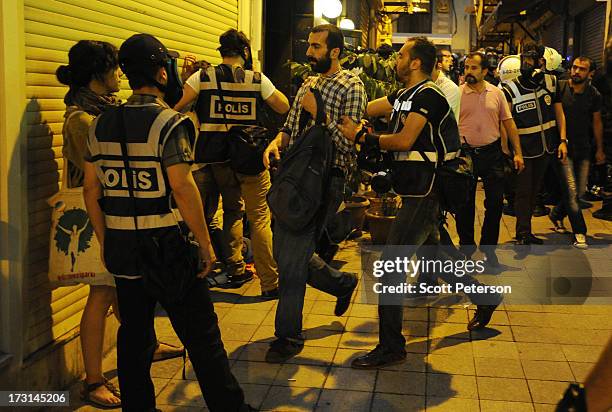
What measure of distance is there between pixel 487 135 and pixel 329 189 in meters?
2.76

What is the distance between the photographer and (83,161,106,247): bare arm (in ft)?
11.3

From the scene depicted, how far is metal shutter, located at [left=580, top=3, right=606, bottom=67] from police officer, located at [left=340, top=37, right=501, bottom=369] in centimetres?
Answer: 1158

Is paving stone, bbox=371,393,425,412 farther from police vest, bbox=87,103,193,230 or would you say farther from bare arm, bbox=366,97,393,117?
bare arm, bbox=366,97,393,117

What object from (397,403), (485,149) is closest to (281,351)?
(397,403)

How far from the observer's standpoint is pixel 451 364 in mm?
4645

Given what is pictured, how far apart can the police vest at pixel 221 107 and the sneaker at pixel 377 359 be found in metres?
2.23

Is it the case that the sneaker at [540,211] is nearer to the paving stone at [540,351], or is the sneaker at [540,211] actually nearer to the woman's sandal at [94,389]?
the paving stone at [540,351]

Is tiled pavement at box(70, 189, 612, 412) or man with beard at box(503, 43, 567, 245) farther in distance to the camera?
man with beard at box(503, 43, 567, 245)

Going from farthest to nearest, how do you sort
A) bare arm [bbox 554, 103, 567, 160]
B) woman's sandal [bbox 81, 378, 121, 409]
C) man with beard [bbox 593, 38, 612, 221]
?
man with beard [bbox 593, 38, 612, 221], bare arm [bbox 554, 103, 567, 160], woman's sandal [bbox 81, 378, 121, 409]

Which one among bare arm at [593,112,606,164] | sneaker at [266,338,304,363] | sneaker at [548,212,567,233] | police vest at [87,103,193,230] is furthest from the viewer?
bare arm at [593,112,606,164]

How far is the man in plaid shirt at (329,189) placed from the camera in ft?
15.4

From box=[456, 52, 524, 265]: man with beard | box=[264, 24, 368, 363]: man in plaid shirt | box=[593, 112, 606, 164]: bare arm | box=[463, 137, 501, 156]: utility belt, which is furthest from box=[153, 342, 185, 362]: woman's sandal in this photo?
box=[593, 112, 606, 164]: bare arm

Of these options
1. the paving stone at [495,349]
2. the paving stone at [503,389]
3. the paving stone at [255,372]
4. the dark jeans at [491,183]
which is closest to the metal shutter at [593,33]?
the dark jeans at [491,183]

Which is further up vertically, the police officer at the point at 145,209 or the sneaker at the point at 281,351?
the police officer at the point at 145,209
